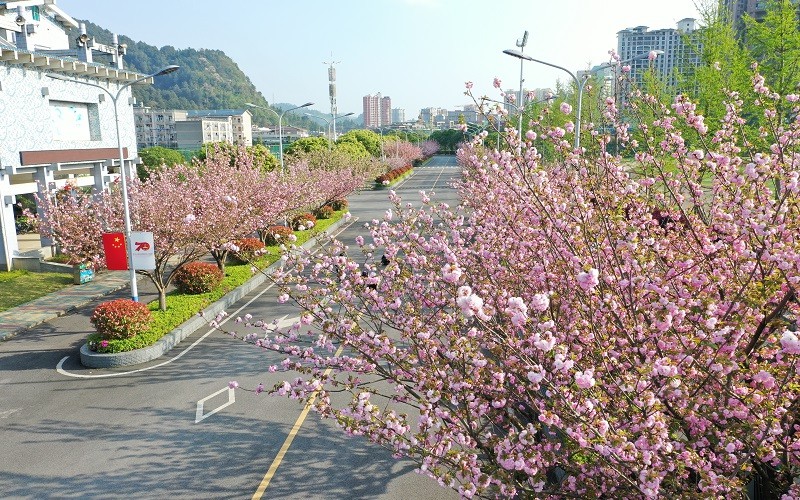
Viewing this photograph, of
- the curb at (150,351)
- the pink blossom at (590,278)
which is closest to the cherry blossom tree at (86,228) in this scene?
the curb at (150,351)

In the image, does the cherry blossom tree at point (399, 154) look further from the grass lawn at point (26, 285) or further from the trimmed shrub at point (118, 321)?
the trimmed shrub at point (118, 321)

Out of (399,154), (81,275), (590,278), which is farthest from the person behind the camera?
(399,154)

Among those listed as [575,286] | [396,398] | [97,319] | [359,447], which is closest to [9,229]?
[97,319]

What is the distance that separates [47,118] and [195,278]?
520 inches

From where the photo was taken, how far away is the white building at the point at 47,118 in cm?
2436

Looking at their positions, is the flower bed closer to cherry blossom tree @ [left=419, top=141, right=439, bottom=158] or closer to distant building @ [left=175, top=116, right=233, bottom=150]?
cherry blossom tree @ [left=419, top=141, right=439, bottom=158]

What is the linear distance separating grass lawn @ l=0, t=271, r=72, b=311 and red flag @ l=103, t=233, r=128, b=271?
5284 millimetres

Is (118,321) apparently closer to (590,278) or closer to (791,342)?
(590,278)

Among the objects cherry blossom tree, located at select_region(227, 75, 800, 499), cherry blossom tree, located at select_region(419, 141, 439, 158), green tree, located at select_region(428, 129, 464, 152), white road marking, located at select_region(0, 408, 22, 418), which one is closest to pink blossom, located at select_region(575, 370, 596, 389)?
cherry blossom tree, located at select_region(227, 75, 800, 499)

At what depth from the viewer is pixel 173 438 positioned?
11.0 metres

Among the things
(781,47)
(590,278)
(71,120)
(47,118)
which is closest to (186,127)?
(71,120)

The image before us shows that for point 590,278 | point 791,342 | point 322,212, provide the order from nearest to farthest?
point 791,342, point 590,278, point 322,212

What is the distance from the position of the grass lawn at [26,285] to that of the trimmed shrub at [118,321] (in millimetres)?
6897

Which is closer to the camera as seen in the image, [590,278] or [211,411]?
[590,278]
